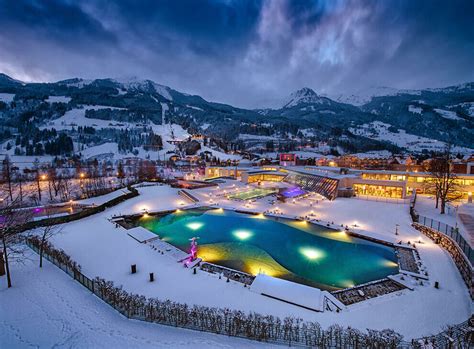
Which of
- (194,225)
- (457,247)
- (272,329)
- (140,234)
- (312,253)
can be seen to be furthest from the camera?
(194,225)

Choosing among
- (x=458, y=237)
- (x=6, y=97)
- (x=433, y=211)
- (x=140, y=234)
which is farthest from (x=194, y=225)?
(x=6, y=97)

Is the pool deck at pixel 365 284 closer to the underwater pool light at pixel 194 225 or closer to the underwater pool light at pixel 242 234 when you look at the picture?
the underwater pool light at pixel 194 225

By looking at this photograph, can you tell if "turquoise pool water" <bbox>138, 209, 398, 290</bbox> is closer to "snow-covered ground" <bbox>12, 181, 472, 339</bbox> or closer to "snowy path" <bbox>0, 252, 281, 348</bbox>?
"snow-covered ground" <bbox>12, 181, 472, 339</bbox>

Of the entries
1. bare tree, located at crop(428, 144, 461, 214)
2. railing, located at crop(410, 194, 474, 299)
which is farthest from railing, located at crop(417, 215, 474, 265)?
bare tree, located at crop(428, 144, 461, 214)

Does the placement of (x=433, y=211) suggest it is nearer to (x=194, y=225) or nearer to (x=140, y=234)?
(x=194, y=225)

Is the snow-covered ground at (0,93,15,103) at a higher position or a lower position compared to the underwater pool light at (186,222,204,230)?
higher

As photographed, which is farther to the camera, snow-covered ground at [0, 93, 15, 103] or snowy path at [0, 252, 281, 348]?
snow-covered ground at [0, 93, 15, 103]

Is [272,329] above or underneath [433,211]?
underneath
